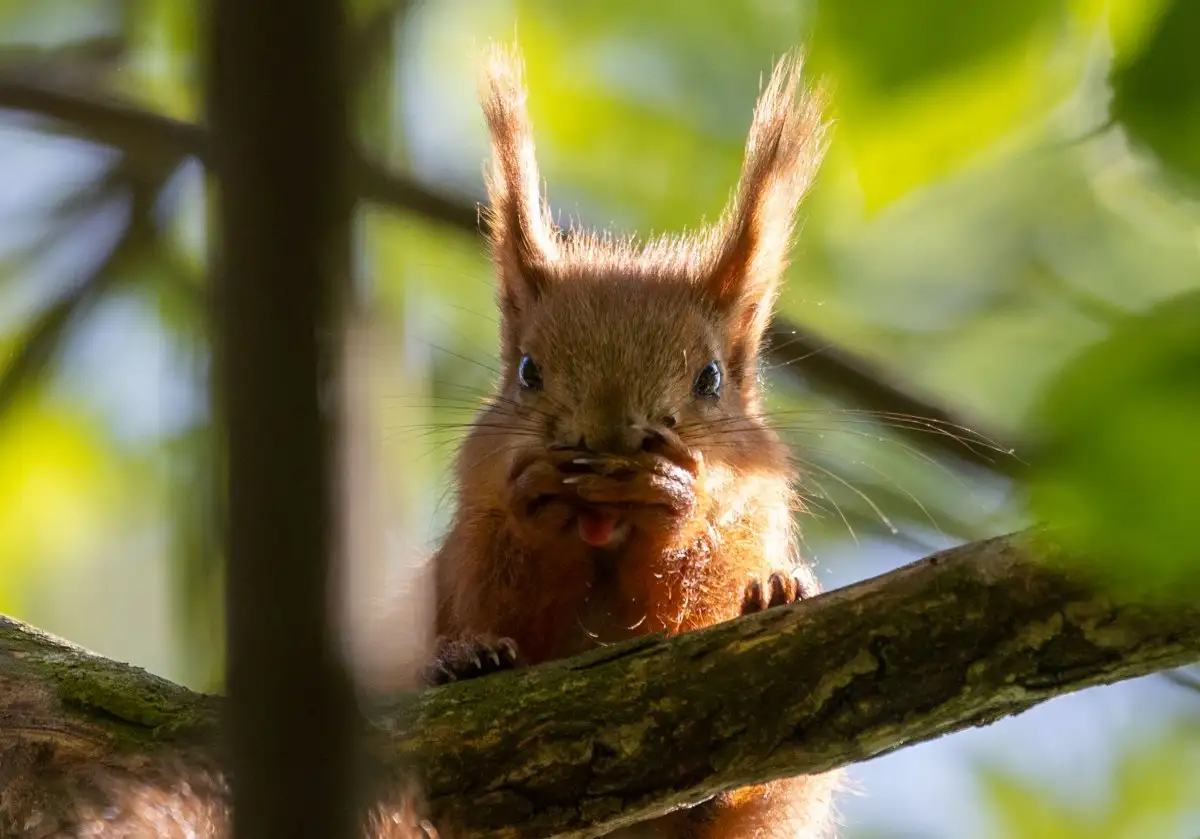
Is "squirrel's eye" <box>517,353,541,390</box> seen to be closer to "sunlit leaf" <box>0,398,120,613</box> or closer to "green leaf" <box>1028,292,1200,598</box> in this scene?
"sunlit leaf" <box>0,398,120,613</box>

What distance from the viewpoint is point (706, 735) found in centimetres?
256

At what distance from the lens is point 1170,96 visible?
0.78 meters

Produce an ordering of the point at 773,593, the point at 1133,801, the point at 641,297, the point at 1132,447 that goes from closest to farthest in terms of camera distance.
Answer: the point at 1132,447
the point at 773,593
the point at 1133,801
the point at 641,297

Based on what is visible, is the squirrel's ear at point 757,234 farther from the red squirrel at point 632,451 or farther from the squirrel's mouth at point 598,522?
the squirrel's mouth at point 598,522

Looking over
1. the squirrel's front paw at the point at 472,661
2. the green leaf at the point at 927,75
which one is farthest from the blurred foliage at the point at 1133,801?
the green leaf at the point at 927,75

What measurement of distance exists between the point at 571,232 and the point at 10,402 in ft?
6.37

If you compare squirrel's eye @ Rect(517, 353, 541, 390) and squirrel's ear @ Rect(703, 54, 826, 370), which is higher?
squirrel's ear @ Rect(703, 54, 826, 370)

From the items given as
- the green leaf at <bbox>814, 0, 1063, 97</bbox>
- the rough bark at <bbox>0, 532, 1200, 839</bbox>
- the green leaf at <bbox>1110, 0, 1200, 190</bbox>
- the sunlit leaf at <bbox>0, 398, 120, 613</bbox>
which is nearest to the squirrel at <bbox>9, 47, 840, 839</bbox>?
the rough bark at <bbox>0, 532, 1200, 839</bbox>

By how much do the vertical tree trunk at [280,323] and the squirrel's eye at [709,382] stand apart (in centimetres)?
318

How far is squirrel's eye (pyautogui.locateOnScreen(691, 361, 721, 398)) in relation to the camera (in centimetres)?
398

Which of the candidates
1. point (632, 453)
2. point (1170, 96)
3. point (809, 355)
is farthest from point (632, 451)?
point (1170, 96)

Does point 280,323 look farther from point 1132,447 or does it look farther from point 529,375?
point 529,375

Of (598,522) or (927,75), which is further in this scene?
(598,522)

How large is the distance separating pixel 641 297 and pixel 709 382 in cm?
34
